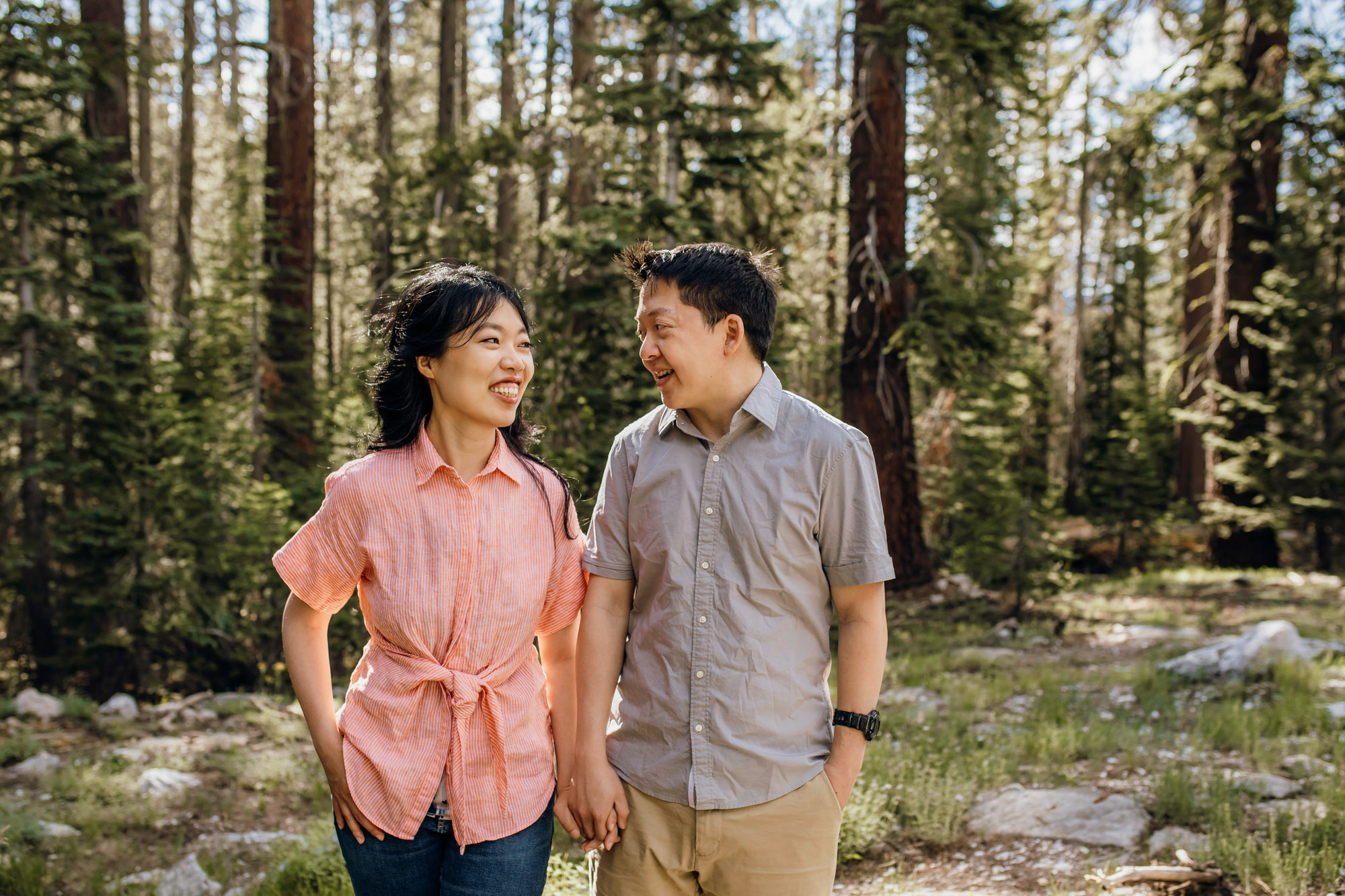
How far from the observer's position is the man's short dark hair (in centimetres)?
219

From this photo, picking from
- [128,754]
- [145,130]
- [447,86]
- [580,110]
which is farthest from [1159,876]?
[145,130]

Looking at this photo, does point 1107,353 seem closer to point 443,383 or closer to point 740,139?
point 740,139

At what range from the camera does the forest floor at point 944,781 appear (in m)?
3.87

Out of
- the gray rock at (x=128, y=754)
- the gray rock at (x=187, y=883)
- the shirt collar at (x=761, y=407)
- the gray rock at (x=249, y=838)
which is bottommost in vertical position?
the gray rock at (x=128, y=754)

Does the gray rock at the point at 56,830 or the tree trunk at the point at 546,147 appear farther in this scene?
the tree trunk at the point at 546,147

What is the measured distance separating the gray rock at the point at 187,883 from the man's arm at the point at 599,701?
101 inches

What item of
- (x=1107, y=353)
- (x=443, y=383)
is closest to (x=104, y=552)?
(x=443, y=383)

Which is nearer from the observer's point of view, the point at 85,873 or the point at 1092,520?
the point at 85,873

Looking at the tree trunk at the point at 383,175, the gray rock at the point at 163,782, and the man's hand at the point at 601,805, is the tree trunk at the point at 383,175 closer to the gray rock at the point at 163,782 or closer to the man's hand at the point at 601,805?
the gray rock at the point at 163,782

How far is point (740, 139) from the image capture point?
779cm

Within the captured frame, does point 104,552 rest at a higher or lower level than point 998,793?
higher

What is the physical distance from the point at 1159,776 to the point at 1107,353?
18794 millimetres

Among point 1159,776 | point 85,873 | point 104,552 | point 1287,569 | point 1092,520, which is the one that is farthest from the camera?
point 1092,520

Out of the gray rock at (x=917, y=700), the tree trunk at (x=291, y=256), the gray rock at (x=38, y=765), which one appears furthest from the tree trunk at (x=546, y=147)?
the gray rock at (x=38, y=765)
